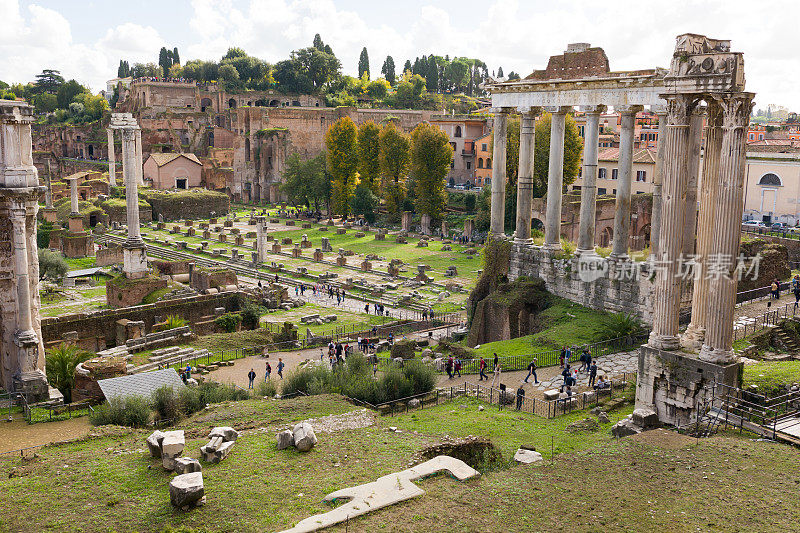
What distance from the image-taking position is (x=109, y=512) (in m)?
10.3

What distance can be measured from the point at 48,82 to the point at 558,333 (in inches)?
4919

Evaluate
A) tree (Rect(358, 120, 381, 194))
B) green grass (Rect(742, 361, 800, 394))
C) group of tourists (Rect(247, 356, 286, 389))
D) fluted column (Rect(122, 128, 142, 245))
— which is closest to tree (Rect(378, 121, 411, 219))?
tree (Rect(358, 120, 381, 194))

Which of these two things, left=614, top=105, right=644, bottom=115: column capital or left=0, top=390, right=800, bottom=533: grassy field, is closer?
left=0, top=390, right=800, bottom=533: grassy field

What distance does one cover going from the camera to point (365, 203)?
60062 millimetres

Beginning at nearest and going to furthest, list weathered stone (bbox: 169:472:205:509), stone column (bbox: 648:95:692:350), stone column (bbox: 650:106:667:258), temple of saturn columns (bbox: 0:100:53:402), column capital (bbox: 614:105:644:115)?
1. weathered stone (bbox: 169:472:205:509)
2. stone column (bbox: 648:95:692:350)
3. temple of saturn columns (bbox: 0:100:53:402)
4. stone column (bbox: 650:106:667:258)
5. column capital (bbox: 614:105:644:115)

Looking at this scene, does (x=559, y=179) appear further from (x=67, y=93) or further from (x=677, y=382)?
(x=67, y=93)

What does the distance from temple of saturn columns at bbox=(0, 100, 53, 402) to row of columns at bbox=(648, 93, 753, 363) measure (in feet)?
48.0

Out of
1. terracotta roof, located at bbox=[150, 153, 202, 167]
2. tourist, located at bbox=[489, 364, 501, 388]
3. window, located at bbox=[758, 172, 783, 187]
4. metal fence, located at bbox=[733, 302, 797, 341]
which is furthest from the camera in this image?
terracotta roof, located at bbox=[150, 153, 202, 167]

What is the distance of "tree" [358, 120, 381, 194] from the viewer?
6175 cm

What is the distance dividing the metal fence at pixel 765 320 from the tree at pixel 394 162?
4010 cm

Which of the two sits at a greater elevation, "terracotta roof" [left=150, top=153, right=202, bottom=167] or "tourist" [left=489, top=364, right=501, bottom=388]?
"terracotta roof" [left=150, top=153, right=202, bottom=167]

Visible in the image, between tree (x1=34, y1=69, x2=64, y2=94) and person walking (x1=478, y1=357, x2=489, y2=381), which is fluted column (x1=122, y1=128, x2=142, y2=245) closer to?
person walking (x1=478, y1=357, x2=489, y2=381)

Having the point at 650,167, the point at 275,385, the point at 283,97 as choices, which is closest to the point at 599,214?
the point at 650,167

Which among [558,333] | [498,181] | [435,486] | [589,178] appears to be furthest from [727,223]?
[498,181]
